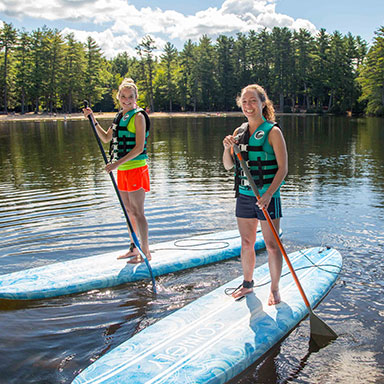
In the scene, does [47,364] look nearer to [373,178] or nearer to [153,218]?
[153,218]

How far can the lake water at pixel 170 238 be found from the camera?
3895mm

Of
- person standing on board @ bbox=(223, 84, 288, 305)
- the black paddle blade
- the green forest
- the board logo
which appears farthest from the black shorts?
the green forest

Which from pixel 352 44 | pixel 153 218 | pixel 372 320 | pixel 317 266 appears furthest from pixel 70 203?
pixel 352 44

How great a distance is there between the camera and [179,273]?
19.1ft

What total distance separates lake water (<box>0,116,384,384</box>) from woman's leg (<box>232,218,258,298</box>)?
72 centimetres

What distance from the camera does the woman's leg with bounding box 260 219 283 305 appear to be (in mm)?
4152

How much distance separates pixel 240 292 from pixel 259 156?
1.52 m

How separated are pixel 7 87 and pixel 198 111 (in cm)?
3468

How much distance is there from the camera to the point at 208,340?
3.69m

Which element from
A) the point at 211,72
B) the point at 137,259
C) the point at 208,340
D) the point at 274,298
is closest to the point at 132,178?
the point at 137,259

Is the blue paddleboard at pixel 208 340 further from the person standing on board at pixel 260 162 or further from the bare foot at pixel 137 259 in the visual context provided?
the bare foot at pixel 137 259

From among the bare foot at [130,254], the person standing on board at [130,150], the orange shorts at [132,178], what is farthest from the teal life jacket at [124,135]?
the bare foot at [130,254]

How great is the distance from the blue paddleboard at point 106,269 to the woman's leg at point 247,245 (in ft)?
4.86

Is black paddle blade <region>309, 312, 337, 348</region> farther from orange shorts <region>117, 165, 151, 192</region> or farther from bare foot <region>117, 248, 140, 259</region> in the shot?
bare foot <region>117, 248, 140, 259</region>
